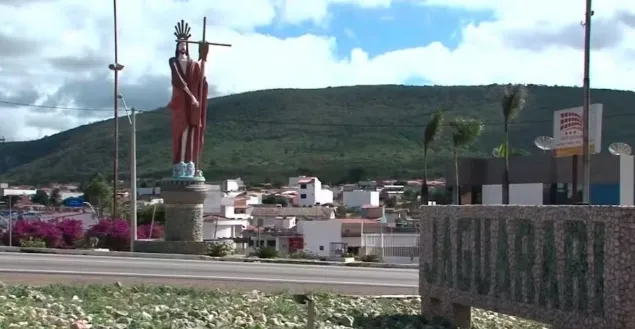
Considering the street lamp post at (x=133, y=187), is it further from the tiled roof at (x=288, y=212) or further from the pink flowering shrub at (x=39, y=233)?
the tiled roof at (x=288, y=212)

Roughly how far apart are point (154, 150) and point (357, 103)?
33.5 metres

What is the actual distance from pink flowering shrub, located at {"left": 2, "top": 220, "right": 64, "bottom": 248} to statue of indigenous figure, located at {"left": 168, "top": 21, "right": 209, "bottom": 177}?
7.95 m

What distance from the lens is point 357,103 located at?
151875 millimetres

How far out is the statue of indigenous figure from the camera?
30.0 m

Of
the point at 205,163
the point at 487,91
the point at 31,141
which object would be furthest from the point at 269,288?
the point at 31,141

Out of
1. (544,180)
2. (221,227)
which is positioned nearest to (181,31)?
(544,180)

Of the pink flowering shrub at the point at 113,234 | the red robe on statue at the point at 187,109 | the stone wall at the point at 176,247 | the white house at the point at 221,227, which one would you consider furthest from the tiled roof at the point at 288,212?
the red robe on statue at the point at 187,109

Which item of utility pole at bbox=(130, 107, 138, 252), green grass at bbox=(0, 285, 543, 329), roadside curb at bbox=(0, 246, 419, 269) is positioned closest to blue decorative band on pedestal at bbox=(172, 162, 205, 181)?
roadside curb at bbox=(0, 246, 419, 269)

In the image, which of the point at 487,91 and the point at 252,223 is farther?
the point at 487,91

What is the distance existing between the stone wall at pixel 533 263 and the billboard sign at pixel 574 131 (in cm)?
2212

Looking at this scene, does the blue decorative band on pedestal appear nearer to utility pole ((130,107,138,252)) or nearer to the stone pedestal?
the stone pedestal

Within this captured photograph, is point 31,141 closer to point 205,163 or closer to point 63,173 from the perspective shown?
point 63,173

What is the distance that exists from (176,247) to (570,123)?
17.2 metres

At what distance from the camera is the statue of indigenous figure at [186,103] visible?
2995cm
